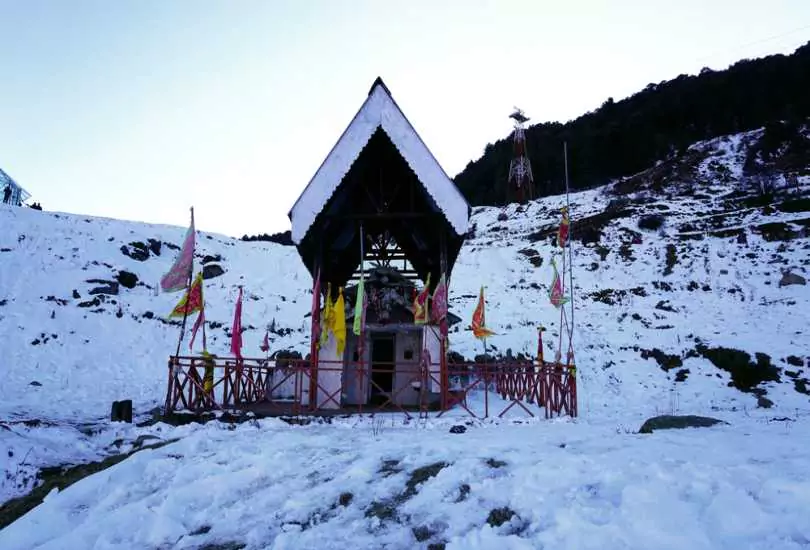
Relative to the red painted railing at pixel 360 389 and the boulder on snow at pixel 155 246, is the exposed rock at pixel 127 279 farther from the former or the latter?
the red painted railing at pixel 360 389

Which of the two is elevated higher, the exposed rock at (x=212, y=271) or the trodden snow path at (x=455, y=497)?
the exposed rock at (x=212, y=271)

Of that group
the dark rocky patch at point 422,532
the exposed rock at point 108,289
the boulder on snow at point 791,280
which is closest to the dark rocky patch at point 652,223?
the boulder on snow at point 791,280

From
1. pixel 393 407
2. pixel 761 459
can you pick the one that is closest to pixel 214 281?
pixel 393 407

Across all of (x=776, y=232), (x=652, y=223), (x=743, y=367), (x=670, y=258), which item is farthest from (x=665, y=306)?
(x=652, y=223)

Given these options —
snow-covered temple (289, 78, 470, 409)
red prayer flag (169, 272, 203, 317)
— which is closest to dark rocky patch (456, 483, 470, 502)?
snow-covered temple (289, 78, 470, 409)

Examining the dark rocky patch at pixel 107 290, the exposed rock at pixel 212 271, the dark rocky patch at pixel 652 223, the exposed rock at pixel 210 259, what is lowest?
the dark rocky patch at pixel 107 290

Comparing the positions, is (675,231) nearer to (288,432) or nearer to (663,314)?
(663,314)

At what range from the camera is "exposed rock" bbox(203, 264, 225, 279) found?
134 feet

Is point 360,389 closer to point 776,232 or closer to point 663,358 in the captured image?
A: point 663,358

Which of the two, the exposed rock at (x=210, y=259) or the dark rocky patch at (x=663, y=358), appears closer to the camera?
the dark rocky patch at (x=663, y=358)

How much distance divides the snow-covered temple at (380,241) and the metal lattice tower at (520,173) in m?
53.3

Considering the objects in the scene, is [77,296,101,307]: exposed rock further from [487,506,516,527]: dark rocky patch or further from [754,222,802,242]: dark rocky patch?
[754,222,802,242]: dark rocky patch

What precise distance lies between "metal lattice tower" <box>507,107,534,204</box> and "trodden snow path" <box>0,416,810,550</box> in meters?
64.7

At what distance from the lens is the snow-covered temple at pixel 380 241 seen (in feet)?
41.6
